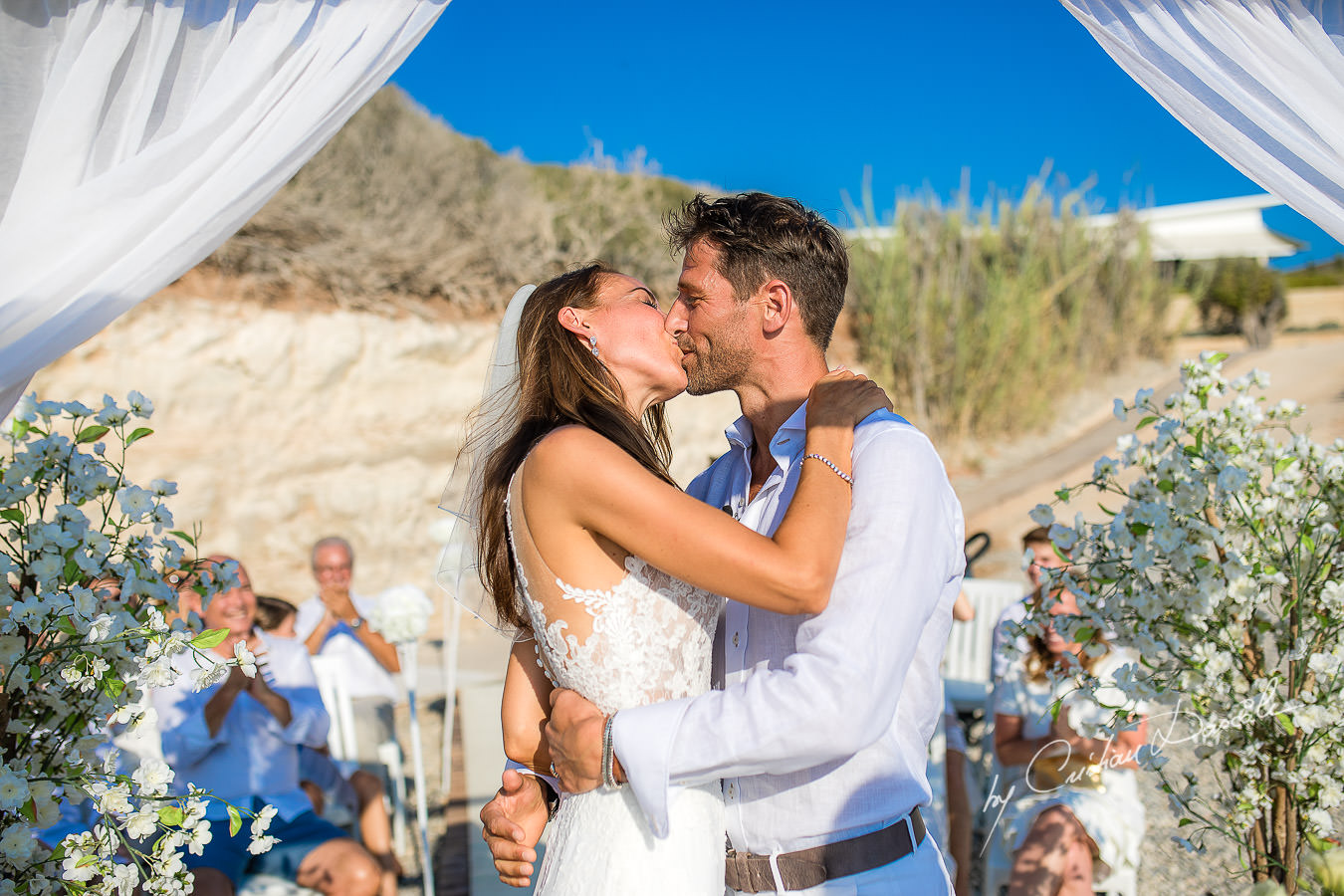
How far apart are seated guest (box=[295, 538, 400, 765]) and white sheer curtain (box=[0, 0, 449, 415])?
361cm

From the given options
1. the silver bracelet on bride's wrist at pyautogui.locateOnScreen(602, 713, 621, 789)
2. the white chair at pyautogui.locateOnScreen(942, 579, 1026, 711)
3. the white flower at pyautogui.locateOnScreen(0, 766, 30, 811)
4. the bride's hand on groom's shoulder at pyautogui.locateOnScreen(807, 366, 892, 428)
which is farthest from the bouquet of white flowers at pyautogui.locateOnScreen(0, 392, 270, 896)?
the white chair at pyautogui.locateOnScreen(942, 579, 1026, 711)

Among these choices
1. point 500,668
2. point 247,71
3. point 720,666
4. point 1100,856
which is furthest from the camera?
point 500,668

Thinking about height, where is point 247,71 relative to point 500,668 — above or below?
above

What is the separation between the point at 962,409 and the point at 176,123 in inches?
519

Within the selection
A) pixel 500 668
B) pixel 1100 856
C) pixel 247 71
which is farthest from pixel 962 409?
pixel 247 71

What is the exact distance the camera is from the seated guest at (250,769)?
146 inches

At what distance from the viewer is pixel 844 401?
2.02 meters

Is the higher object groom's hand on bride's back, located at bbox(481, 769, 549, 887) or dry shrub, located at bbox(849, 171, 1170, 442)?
dry shrub, located at bbox(849, 171, 1170, 442)

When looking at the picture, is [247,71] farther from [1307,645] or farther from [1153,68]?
[1307,645]

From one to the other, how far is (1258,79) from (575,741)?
2.29m

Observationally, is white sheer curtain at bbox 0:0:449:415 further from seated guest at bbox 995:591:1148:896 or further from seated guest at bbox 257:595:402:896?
seated guest at bbox 995:591:1148:896

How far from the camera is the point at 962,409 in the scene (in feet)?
46.5

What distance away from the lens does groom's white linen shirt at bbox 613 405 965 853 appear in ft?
5.50

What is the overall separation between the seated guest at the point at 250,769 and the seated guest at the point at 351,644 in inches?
50.6
